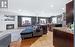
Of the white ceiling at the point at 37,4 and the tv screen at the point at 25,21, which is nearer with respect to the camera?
the white ceiling at the point at 37,4

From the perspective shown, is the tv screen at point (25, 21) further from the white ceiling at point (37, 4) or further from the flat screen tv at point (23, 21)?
the white ceiling at point (37, 4)

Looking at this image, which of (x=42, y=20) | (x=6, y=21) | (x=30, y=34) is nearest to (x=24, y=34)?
(x=30, y=34)

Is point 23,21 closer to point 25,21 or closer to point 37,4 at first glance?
point 25,21

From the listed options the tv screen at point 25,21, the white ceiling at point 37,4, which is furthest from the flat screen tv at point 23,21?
the white ceiling at point 37,4

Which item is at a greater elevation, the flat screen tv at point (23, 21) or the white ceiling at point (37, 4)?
the white ceiling at point (37, 4)

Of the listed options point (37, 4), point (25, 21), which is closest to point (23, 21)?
point (25, 21)

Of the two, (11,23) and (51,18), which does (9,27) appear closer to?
(11,23)

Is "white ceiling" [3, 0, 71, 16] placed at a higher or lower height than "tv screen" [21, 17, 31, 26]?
higher

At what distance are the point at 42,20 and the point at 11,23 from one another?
528cm

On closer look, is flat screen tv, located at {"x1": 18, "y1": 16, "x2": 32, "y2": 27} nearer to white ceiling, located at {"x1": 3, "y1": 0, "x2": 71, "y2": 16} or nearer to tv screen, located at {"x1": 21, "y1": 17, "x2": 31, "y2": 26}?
tv screen, located at {"x1": 21, "y1": 17, "x2": 31, "y2": 26}

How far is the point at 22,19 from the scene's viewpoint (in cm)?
1443

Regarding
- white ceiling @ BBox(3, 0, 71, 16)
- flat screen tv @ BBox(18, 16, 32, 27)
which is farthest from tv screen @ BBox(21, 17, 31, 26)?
white ceiling @ BBox(3, 0, 71, 16)

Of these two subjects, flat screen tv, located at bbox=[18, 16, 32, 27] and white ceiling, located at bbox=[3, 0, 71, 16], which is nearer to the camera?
white ceiling, located at bbox=[3, 0, 71, 16]

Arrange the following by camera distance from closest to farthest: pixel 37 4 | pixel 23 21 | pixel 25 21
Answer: pixel 37 4
pixel 23 21
pixel 25 21
